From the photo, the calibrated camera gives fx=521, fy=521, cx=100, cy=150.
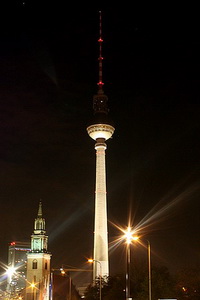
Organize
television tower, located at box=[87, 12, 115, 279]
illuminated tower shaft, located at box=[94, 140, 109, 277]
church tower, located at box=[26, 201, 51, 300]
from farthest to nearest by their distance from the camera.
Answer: church tower, located at box=[26, 201, 51, 300], television tower, located at box=[87, 12, 115, 279], illuminated tower shaft, located at box=[94, 140, 109, 277]

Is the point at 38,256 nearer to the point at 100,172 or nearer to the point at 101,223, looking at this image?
the point at 101,223

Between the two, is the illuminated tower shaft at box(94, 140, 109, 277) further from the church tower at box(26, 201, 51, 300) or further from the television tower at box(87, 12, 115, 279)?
the church tower at box(26, 201, 51, 300)

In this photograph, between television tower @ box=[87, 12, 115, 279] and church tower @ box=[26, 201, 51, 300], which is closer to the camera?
television tower @ box=[87, 12, 115, 279]

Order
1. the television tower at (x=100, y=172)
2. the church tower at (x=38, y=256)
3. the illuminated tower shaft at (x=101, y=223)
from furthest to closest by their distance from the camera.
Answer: the church tower at (x=38, y=256), the television tower at (x=100, y=172), the illuminated tower shaft at (x=101, y=223)

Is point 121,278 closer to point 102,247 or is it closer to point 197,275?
point 197,275

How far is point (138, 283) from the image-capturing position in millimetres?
70688

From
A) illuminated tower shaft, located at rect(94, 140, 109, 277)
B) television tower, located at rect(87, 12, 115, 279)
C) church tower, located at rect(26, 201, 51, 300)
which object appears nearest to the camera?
illuminated tower shaft, located at rect(94, 140, 109, 277)

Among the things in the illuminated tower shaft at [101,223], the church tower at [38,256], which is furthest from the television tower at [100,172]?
the church tower at [38,256]

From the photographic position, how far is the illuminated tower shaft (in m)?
123

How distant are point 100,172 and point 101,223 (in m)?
13.1

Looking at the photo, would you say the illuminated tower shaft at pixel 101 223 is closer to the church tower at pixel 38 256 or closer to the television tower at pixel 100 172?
the television tower at pixel 100 172

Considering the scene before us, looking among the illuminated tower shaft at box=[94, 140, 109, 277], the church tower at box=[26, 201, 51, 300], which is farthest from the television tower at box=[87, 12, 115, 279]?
the church tower at box=[26, 201, 51, 300]

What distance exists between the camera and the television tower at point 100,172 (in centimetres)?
12306

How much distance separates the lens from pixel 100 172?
129625mm
